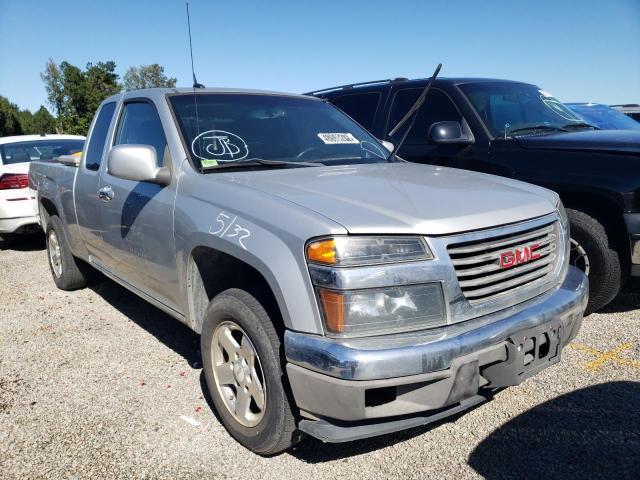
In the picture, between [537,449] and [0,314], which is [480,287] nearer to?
[537,449]

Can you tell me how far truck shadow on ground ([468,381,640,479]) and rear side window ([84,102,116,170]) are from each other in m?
3.42

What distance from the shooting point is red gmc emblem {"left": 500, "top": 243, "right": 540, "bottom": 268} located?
2385 millimetres

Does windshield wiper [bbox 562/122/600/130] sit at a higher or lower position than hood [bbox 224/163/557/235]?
higher

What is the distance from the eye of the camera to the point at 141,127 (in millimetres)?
3646

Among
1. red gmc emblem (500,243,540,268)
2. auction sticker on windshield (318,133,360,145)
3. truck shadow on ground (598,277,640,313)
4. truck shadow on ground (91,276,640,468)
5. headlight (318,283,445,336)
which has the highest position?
auction sticker on windshield (318,133,360,145)

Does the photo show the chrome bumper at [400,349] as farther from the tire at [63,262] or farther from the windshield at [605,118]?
the windshield at [605,118]

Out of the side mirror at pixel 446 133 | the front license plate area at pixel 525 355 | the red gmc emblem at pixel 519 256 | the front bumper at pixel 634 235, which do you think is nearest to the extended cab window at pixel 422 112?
the side mirror at pixel 446 133

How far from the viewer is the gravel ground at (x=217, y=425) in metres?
2.53

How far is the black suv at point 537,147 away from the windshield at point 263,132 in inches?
45.4

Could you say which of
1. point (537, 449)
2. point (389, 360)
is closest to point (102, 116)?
point (389, 360)

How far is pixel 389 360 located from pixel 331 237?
53cm

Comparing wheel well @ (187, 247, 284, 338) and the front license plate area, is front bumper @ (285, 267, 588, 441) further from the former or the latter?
wheel well @ (187, 247, 284, 338)

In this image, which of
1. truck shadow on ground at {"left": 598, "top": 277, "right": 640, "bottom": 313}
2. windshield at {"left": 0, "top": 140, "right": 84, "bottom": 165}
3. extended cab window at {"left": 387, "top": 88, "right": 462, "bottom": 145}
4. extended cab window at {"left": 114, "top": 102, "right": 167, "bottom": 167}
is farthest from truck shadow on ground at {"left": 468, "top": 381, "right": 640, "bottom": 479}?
windshield at {"left": 0, "top": 140, "right": 84, "bottom": 165}

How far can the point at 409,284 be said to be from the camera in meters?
2.12
